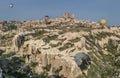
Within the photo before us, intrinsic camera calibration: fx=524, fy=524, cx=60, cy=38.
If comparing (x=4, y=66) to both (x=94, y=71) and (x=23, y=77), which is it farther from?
(x=94, y=71)

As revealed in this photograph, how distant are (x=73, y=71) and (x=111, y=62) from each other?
4507 inches

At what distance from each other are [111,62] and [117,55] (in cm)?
150

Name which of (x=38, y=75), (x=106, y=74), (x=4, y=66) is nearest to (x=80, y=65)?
(x=38, y=75)

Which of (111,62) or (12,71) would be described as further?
(12,71)

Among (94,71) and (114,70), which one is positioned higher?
(114,70)

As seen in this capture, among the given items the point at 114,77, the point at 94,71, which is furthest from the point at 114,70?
the point at 94,71

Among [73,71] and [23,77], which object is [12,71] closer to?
[23,77]

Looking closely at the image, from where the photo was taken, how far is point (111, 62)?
277 ft

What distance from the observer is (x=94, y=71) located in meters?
193

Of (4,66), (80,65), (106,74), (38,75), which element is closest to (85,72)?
(80,65)

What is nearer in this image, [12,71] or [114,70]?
[114,70]

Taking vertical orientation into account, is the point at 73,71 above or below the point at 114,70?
below

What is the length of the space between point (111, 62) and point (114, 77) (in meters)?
2.80

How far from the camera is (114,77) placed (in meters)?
82.9
